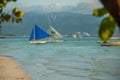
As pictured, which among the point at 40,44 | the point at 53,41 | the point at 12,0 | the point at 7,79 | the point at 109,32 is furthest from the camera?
the point at 53,41

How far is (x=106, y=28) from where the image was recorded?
3.30 feet

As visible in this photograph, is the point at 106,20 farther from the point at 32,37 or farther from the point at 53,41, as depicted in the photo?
the point at 53,41

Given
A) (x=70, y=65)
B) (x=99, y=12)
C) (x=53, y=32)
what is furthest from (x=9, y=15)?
(x=53, y=32)

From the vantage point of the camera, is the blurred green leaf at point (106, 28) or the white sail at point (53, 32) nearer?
the blurred green leaf at point (106, 28)

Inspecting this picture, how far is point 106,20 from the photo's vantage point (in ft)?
3.38

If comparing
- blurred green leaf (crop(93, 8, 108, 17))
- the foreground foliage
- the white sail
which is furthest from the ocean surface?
the white sail

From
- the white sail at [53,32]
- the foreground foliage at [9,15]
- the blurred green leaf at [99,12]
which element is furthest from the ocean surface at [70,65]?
the white sail at [53,32]

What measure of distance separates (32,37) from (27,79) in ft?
193

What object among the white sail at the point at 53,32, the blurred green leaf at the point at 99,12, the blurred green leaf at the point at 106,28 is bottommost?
the white sail at the point at 53,32

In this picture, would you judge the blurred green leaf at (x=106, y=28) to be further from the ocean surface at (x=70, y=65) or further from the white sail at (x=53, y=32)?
the white sail at (x=53, y=32)

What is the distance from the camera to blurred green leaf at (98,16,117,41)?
1.00 metres

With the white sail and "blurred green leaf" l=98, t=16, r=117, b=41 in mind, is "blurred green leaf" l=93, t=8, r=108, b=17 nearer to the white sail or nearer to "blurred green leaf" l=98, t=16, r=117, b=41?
"blurred green leaf" l=98, t=16, r=117, b=41

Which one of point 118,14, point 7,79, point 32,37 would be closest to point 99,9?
point 118,14

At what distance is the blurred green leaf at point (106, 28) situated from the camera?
100 centimetres
